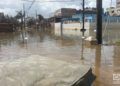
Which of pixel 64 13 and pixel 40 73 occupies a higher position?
pixel 64 13

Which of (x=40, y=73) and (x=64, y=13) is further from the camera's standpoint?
(x=64, y=13)

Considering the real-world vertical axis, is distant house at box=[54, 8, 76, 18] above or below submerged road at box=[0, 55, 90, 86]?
above

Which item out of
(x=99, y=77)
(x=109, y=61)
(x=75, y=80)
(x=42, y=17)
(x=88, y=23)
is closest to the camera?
(x=75, y=80)

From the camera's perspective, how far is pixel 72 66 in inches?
163

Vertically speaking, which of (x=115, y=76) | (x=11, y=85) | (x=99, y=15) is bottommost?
(x=115, y=76)

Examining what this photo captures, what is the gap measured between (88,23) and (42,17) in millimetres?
27416

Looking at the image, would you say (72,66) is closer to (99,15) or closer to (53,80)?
(53,80)

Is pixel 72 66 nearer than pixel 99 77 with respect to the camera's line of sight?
Yes

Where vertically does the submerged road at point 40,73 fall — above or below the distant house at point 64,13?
below

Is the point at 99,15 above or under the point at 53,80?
above

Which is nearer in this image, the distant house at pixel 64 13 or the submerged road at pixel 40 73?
the submerged road at pixel 40 73

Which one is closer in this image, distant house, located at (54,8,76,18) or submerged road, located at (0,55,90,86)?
submerged road, located at (0,55,90,86)

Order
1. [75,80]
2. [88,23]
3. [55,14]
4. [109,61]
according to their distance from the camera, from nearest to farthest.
A: [75,80] → [109,61] → [88,23] → [55,14]

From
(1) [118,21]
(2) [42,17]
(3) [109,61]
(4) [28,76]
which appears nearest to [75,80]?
(4) [28,76]
